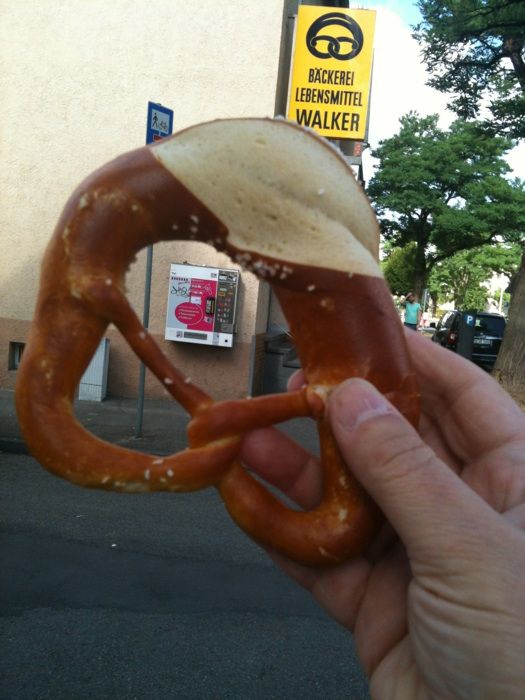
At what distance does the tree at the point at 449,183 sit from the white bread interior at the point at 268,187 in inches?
A: 1077

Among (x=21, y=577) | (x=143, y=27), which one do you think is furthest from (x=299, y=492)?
(x=143, y=27)

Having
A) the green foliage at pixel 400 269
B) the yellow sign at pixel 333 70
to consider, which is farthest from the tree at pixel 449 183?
the yellow sign at pixel 333 70

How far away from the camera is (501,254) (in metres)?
40.6

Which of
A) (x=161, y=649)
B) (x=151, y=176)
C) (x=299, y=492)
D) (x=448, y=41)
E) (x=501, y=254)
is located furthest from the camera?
(x=501, y=254)

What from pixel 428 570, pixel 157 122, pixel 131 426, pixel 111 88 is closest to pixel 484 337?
pixel 111 88

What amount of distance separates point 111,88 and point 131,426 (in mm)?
4665

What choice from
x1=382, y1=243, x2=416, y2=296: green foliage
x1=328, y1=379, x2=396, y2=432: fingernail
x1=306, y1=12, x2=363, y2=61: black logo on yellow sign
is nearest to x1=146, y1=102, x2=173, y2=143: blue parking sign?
x1=306, y1=12, x2=363, y2=61: black logo on yellow sign

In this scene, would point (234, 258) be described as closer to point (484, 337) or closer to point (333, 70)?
point (333, 70)

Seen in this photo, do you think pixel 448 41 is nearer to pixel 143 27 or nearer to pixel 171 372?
pixel 143 27

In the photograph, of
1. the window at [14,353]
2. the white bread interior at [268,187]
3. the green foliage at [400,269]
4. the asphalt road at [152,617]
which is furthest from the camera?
the green foliage at [400,269]

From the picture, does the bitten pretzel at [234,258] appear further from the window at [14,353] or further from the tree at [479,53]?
the tree at [479,53]

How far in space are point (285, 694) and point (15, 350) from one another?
24.1 ft

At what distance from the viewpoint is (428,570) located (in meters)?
1.56

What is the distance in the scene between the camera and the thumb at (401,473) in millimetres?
1480
